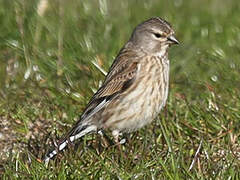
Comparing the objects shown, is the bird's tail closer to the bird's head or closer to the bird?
the bird

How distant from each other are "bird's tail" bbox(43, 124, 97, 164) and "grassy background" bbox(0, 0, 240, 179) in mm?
72

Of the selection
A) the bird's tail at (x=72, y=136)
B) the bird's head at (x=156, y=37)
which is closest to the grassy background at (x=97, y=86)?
the bird's tail at (x=72, y=136)

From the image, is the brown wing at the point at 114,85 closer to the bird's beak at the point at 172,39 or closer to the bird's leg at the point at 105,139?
the bird's leg at the point at 105,139

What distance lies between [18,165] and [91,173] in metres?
0.53

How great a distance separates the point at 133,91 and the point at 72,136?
1.97ft

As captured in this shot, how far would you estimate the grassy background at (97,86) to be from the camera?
5.18 meters

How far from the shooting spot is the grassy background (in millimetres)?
5184

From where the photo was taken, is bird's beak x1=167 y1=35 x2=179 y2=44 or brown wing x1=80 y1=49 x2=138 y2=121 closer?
brown wing x1=80 y1=49 x2=138 y2=121

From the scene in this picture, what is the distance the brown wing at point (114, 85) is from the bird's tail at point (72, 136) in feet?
0.37

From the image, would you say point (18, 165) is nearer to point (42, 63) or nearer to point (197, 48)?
point (42, 63)

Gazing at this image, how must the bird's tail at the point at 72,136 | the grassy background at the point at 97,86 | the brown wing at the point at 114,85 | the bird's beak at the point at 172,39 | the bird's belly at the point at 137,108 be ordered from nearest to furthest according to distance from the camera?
the grassy background at the point at 97,86
the bird's tail at the point at 72,136
the bird's belly at the point at 137,108
the brown wing at the point at 114,85
the bird's beak at the point at 172,39

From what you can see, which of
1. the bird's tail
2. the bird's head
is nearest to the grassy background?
the bird's tail

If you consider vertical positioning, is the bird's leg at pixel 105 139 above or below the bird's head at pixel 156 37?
below

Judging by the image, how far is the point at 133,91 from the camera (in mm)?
6035
